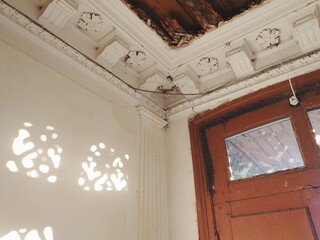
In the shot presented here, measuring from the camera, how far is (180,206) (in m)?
2.05

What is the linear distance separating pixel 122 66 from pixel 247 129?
1120mm

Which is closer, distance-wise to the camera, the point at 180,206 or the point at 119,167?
the point at 119,167

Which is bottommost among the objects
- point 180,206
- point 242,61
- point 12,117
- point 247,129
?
point 180,206

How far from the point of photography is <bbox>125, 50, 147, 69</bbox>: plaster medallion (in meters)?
2.07

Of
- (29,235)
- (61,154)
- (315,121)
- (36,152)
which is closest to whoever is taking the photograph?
(29,235)

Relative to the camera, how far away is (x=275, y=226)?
5.37 ft

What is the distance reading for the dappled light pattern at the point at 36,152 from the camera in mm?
1302

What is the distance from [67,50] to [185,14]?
→ 86 cm

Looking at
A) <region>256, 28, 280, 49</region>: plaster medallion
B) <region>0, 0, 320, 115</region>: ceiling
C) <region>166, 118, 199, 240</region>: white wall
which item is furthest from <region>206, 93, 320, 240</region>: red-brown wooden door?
<region>256, 28, 280, 49</region>: plaster medallion

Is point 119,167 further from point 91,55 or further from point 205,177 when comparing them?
point 91,55

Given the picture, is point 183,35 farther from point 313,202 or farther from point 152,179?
point 313,202

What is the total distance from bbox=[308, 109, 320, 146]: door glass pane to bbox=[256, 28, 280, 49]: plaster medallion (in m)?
0.59

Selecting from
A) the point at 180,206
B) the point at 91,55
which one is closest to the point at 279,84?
the point at 180,206

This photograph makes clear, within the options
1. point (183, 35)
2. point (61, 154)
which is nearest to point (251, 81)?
point (183, 35)
